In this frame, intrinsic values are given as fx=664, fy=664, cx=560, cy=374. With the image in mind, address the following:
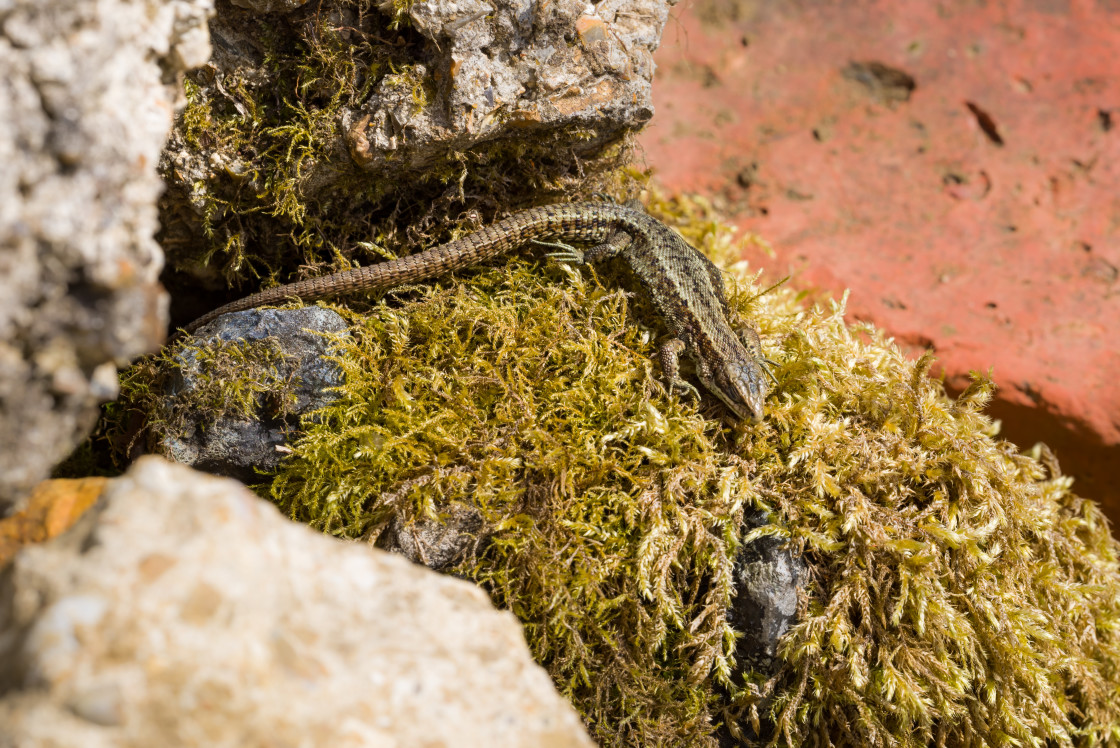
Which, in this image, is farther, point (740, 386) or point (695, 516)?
point (740, 386)

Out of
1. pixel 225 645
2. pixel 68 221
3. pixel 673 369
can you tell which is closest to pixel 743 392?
pixel 673 369

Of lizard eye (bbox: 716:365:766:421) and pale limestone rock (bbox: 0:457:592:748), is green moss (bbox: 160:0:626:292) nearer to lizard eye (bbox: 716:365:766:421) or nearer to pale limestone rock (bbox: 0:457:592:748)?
lizard eye (bbox: 716:365:766:421)

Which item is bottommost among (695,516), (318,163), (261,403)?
(261,403)

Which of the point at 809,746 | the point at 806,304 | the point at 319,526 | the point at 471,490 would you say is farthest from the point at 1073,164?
the point at 319,526

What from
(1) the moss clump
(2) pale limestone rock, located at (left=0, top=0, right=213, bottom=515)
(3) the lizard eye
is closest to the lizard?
(3) the lizard eye

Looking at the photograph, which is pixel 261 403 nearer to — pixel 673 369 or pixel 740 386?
pixel 673 369

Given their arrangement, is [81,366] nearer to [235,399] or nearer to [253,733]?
[253,733]

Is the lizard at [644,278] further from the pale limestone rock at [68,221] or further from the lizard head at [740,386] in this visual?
the pale limestone rock at [68,221]

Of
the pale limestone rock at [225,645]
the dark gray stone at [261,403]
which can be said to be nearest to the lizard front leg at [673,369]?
the dark gray stone at [261,403]
